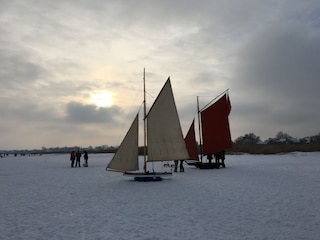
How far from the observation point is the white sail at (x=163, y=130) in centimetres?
2627

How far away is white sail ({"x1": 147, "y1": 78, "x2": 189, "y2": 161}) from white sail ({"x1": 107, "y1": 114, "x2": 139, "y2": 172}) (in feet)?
4.27

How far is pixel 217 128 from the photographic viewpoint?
40688 millimetres

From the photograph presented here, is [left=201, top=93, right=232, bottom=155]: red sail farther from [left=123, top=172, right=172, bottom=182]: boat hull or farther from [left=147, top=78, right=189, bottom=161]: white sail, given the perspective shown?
[left=123, top=172, right=172, bottom=182]: boat hull

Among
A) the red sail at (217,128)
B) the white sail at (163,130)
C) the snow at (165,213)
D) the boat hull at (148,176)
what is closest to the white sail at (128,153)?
the boat hull at (148,176)

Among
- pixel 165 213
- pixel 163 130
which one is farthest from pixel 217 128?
pixel 165 213

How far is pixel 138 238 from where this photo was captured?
9.76 metres

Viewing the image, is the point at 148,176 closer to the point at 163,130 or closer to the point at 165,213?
the point at 163,130

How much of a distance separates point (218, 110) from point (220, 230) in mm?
31000

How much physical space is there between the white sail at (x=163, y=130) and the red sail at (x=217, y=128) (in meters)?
14.8

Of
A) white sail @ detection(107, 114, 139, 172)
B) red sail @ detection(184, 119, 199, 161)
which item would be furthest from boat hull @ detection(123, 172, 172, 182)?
red sail @ detection(184, 119, 199, 161)

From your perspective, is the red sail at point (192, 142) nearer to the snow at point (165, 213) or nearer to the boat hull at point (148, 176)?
the boat hull at point (148, 176)

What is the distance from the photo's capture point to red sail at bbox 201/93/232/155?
4003cm

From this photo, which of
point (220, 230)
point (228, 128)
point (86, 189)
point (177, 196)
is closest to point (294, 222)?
point (220, 230)

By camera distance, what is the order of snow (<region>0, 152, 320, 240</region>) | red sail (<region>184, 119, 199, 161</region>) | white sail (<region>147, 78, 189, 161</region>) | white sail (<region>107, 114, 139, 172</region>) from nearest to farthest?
snow (<region>0, 152, 320, 240</region>) < white sail (<region>107, 114, 139, 172</region>) < white sail (<region>147, 78, 189, 161</region>) < red sail (<region>184, 119, 199, 161</region>)
